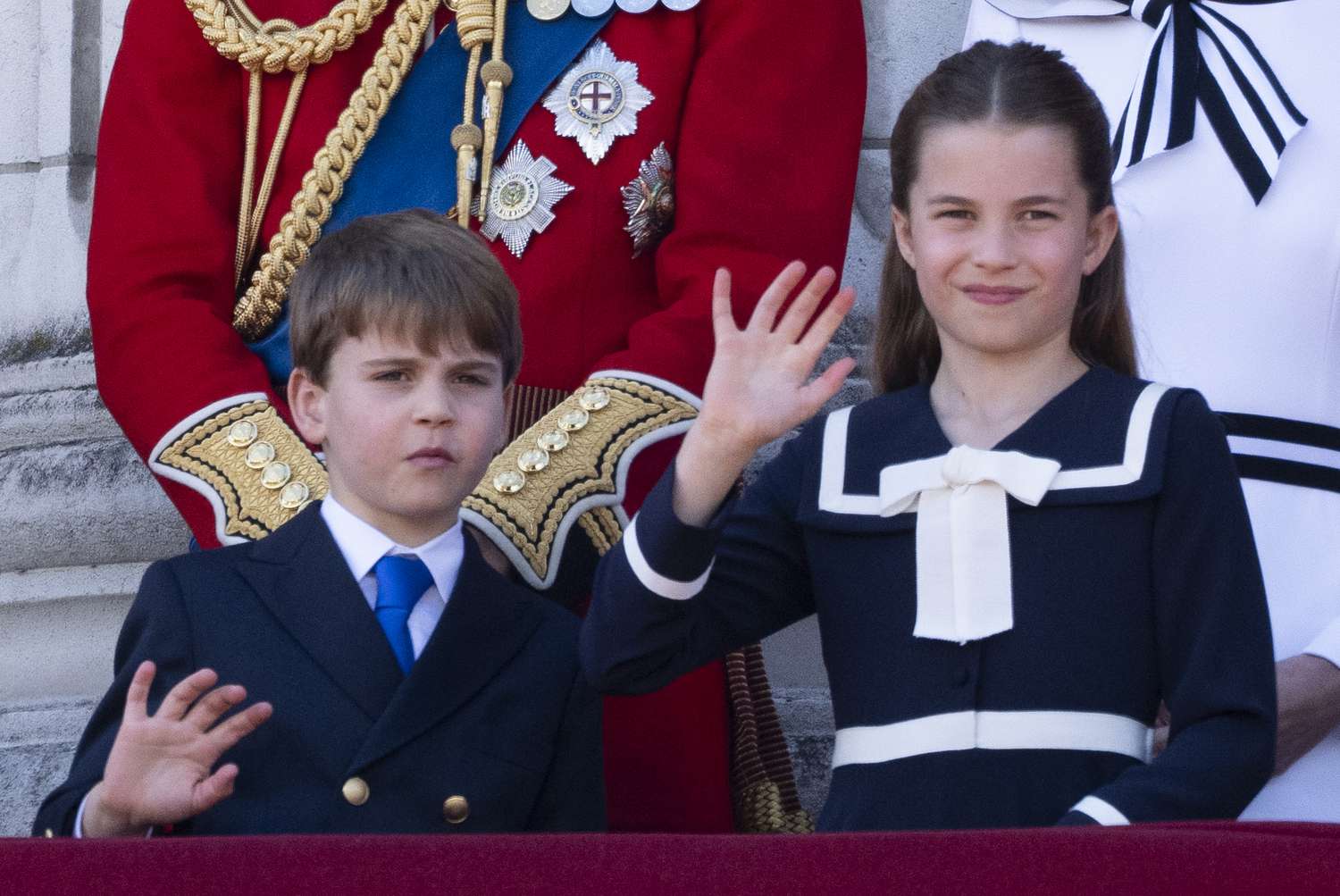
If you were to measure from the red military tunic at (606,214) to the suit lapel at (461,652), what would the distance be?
13.2 inches

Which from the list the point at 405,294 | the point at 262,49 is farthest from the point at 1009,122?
the point at 262,49

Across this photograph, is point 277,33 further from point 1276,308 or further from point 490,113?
point 1276,308

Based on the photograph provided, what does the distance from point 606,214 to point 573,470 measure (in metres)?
0.43

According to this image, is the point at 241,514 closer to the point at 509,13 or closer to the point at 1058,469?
the point at 509,13

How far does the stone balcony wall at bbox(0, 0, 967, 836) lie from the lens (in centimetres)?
357

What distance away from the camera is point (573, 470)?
2570 mm

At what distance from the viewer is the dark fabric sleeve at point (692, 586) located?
198 cm

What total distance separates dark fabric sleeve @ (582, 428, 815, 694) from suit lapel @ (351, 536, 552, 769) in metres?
0.22

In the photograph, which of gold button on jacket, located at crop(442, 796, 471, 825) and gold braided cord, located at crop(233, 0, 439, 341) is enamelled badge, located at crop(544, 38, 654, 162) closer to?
gold braided cord, located at crop(233, 0, 439, 341)

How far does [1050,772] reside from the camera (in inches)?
77.0

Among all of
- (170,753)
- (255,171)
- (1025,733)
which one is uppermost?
(255,171)

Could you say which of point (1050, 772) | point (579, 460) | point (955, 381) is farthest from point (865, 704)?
point (579, 460)

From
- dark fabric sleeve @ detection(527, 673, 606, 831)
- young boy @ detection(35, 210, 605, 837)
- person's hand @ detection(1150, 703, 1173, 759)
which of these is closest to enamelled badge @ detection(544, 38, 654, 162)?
young boy @ detection(35, 210, 605, 837)

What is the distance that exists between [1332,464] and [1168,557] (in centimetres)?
57
